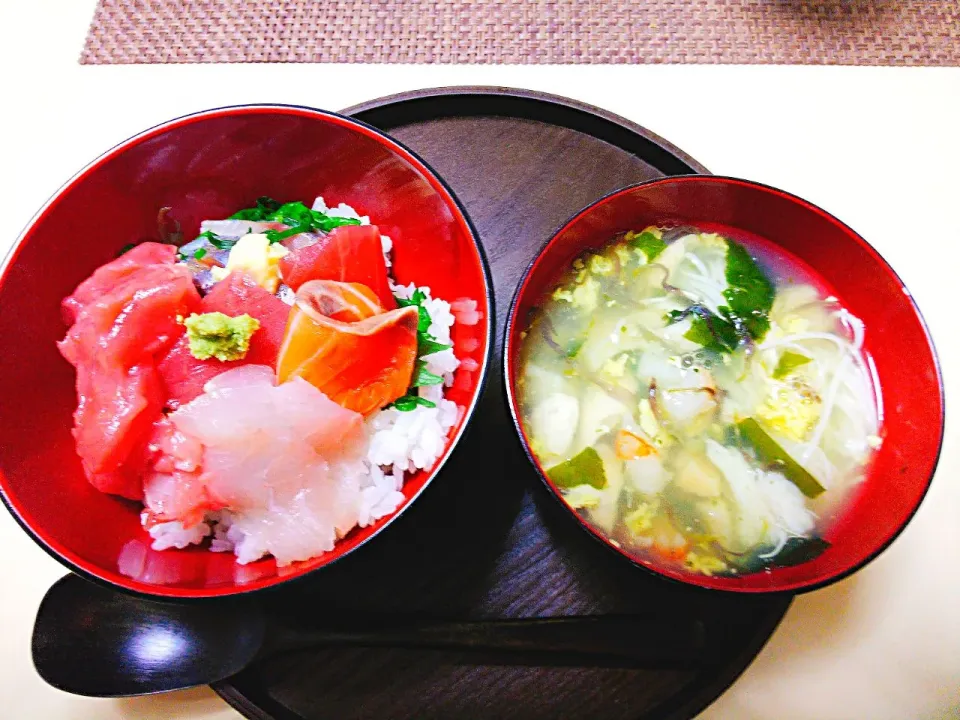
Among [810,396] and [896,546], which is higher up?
[810,396]

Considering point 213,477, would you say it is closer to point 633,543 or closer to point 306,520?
point 306,520

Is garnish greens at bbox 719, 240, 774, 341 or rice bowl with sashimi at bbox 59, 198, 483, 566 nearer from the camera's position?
rice bowl with sashimi at bbox 59, 198, 483, 566

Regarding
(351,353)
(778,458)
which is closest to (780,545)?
(778,458)

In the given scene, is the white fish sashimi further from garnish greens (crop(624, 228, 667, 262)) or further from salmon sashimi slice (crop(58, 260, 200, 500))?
garnish greens (crop(624, 228, 667, 262))

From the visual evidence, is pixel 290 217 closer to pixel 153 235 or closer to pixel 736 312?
pixel 153 235

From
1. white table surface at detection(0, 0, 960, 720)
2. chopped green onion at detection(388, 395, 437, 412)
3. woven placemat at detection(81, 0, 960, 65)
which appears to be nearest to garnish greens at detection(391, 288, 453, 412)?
chopped green onion at detection(388, 395, 437, 412)

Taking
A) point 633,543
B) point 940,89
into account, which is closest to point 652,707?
point 633,543

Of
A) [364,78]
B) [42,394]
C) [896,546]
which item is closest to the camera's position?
[42,394]

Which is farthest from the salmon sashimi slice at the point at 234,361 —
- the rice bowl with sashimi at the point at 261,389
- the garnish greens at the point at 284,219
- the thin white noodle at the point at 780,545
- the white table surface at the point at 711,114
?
the thin white noodle at the point at 780,545
